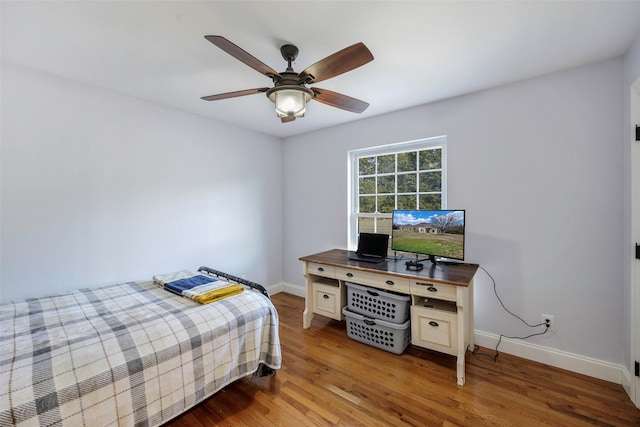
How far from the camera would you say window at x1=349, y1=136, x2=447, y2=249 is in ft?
9.25

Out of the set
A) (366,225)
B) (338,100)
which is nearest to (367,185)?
(366,225)

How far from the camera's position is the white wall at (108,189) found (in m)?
2.06

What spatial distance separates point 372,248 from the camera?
288 cm

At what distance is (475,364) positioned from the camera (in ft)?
7.27

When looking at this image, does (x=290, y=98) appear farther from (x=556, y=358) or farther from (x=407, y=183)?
(x=556, y=358)

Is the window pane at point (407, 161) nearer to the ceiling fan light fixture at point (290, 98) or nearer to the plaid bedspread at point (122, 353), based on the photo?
the ceiling fan light fixture at point (290, 98)

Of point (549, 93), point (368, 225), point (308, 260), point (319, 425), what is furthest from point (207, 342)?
point (549, 93)

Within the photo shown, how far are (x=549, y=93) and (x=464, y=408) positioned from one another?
248cm

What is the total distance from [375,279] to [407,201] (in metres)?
1.04

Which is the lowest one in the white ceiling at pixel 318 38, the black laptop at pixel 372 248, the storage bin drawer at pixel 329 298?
the storage bin drawer at pixel 329 298

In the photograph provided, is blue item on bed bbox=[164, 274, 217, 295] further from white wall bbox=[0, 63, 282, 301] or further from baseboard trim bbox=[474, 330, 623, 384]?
baseboard trim bbox=[474, 330, 623, 384]

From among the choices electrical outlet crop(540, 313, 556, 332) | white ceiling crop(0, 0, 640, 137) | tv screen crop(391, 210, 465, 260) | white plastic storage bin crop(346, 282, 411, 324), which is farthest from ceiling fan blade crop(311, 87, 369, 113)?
electrical outlet crop(540, 313, 556, 332)

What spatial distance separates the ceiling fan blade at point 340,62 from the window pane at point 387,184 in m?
1.76

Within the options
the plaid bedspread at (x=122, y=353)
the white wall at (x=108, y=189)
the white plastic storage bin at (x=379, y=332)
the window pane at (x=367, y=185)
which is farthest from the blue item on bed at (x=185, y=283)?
the window pane at (x=367, y=185)
